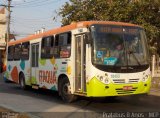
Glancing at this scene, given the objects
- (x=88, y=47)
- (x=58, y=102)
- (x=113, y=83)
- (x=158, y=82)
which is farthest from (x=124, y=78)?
(x=158, y=82)

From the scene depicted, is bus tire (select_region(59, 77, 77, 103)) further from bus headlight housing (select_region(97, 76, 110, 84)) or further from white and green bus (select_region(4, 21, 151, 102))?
bus headlight housing (select_region(97, 76, 110, 84))

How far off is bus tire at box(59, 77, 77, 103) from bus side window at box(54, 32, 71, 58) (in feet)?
3.20

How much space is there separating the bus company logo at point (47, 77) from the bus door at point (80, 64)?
2.31 m

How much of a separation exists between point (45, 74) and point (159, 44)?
1316cm

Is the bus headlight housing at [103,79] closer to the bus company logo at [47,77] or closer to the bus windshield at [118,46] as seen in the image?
the bus windshield at [118,46]

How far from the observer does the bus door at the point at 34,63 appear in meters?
20.1

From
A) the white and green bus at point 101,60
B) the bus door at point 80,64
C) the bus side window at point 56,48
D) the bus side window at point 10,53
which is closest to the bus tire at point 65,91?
the white and green bus at point 101,60

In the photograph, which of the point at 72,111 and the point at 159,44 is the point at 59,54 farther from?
the point at 159,44

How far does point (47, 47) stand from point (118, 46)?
4.79 metres

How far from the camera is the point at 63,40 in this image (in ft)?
55.1

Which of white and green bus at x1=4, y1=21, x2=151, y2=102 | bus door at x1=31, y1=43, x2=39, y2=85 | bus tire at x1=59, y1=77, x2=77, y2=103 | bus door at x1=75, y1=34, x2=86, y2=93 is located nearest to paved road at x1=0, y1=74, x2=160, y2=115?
bus tire at x1=59, y1=77, x2=77, y2=103

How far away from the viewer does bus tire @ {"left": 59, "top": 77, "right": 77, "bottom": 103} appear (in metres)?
16.0

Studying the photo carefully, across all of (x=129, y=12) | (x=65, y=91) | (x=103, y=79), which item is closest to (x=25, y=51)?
(x=65, y=91)

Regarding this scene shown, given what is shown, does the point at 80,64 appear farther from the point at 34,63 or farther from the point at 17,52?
the point at 17,52
